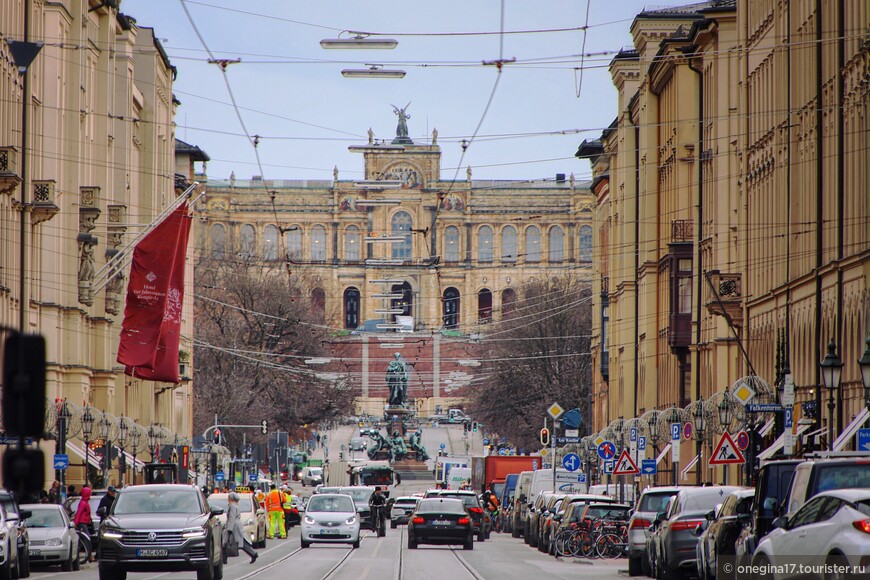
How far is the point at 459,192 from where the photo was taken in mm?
168500

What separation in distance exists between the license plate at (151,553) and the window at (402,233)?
13408cm

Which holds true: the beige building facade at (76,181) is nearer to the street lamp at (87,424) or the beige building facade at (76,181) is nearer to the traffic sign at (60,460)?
the street lamp at (87,424)

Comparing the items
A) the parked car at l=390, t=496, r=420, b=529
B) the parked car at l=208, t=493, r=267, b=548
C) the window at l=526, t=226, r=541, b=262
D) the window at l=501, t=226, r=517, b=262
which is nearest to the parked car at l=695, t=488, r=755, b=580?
the parked car at l=208, t=493, r=267, b=548

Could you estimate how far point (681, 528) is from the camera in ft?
81.2

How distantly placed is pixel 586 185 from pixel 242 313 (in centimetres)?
8466

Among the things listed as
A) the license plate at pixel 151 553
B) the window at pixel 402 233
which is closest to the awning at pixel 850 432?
the license plate at pixel 151 553

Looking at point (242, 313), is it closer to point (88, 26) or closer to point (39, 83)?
point (88, 26)

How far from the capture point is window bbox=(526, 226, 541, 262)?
16888 centimetres

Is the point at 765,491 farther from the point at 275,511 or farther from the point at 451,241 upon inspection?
the point at 451,241

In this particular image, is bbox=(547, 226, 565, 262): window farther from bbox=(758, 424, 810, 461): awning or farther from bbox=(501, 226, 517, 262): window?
bbox=(758, 424, 810, 461): awning

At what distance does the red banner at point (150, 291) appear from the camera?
46625 mm

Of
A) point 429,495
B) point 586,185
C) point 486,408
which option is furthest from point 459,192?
point 429,495

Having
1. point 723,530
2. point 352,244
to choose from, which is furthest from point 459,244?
point 723,530

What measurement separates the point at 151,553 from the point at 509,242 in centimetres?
14673
